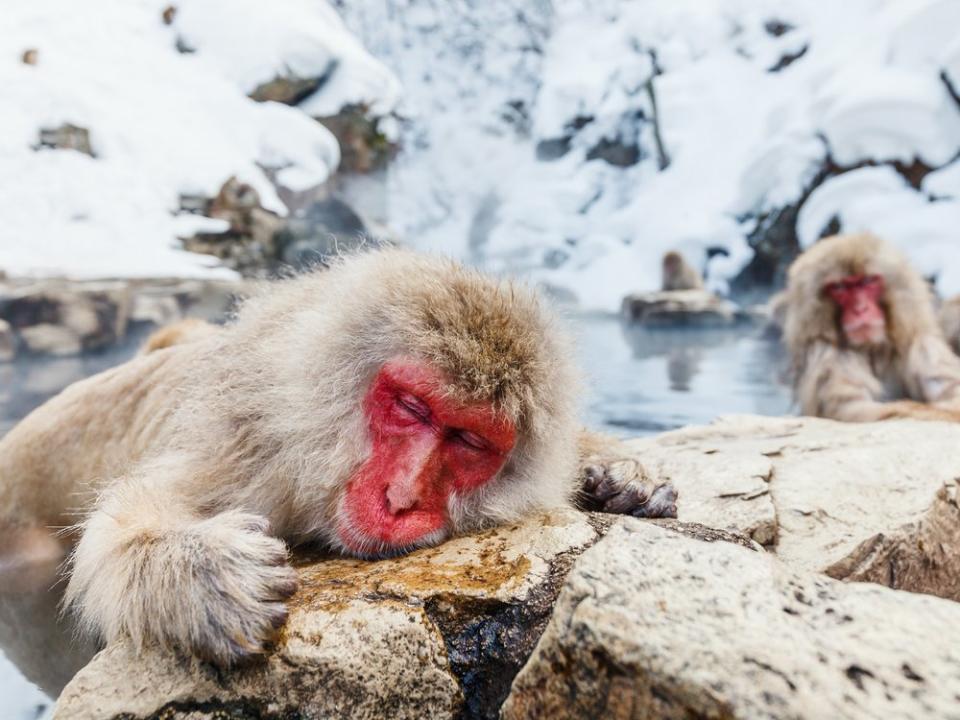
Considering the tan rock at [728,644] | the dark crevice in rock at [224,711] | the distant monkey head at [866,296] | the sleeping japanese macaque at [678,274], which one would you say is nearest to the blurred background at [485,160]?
the sleeping japanese macaque at [678,274]

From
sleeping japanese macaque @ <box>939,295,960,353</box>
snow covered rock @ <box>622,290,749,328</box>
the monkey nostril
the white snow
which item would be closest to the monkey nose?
the monkey nostril

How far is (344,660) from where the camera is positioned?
57.2 inches

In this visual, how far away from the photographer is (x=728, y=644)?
3.48ft

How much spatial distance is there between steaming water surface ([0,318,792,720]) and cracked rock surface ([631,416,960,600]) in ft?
1.52

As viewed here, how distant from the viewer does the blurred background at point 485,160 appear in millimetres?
6008

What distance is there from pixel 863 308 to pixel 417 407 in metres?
4.03

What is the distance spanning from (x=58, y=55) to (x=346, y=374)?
5.47 m

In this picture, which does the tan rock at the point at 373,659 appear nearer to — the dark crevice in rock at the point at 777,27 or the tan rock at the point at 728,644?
the tan rock at the point at 728,644

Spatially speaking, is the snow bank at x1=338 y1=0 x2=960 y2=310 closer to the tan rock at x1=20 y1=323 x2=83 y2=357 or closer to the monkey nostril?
the tan rock at x1=20 y1=323 x2=83 y2=357

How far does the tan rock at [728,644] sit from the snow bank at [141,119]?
5344mm

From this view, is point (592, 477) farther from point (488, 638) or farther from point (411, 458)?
point (488, 638)

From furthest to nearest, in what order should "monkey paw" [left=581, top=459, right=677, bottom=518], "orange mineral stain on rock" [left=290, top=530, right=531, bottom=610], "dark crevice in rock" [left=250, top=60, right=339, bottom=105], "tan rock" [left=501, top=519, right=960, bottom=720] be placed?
"dark crevice in rock" [left=250, top=60, right=339, bottom=105], "monkey paw" [left=581, top=459, right=677, bottom=518], "orange mineral stain on rock" [left=290, top=530, right=531, bottom=610], "tan rock" [left=501, top=519, right=960, bottom=720]

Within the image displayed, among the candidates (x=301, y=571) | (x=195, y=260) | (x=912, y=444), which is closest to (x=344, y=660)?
(x=301, y=571)

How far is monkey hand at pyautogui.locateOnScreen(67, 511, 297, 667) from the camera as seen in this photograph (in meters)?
1.48
